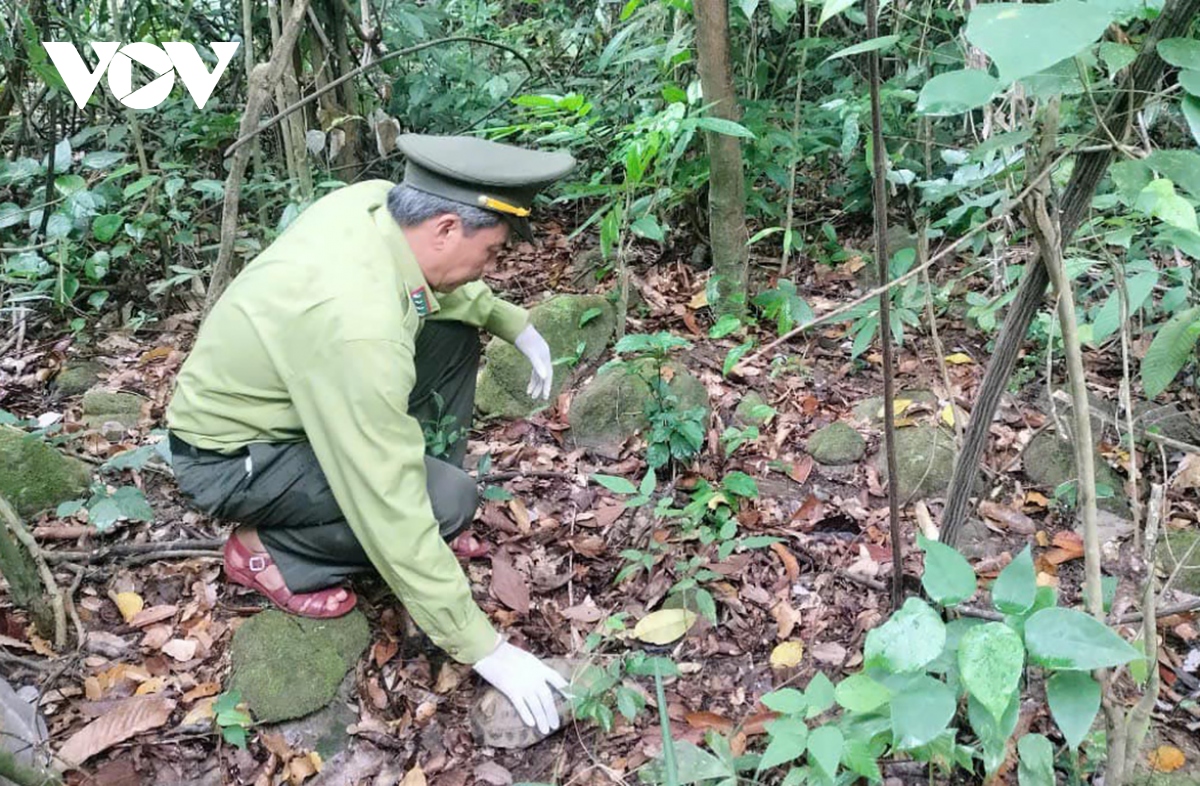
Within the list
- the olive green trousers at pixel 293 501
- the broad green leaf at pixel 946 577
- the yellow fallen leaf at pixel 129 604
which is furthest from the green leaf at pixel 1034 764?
the yellow fallen leaf at pixel 129 604

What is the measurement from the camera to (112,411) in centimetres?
352

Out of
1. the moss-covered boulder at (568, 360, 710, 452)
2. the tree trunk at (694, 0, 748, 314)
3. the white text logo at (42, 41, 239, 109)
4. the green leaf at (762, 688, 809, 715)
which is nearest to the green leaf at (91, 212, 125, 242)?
the white text logo at (42, 41, 239, 109)

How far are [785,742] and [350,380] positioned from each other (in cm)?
112

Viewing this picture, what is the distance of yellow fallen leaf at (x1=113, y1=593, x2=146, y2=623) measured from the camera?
2.53m

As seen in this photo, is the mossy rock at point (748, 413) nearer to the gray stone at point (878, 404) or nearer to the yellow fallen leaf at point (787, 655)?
the gray stone at point (878, 404)

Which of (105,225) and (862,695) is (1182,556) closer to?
(862,695)

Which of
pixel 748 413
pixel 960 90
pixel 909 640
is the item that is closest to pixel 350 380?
pixel 909 640

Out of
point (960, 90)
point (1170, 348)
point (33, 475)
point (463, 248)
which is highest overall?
point (960, 90)

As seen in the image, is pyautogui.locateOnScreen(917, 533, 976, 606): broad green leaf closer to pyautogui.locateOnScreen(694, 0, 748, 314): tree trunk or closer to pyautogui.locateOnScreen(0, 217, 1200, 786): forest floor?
pyautogui.locateOnScreen(0, 217, 1200, 786): forest floor

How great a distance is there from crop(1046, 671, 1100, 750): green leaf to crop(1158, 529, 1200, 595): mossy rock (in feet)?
3.93

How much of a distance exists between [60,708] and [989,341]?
10.2 ft

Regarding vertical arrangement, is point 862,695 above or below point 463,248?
below

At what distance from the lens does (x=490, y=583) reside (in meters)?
2.62

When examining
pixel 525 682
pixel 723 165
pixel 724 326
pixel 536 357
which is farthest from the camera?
pixel 723 165
